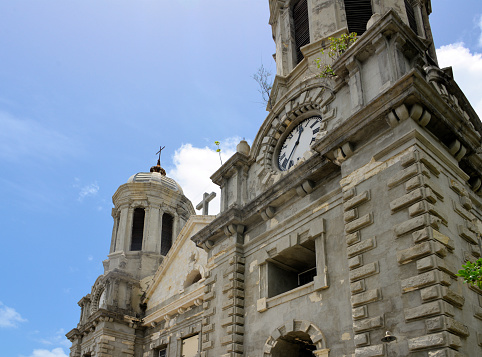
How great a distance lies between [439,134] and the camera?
11297 millimetres

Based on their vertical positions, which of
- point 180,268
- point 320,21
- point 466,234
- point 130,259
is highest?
point 320,21

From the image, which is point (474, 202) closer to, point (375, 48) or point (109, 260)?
point (375, 48)

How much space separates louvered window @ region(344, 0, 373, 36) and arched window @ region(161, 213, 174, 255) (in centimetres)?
1667

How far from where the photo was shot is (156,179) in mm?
29906

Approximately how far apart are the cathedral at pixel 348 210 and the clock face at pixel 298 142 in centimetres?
5

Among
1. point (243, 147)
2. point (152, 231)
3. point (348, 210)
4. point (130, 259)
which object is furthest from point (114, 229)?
point (348, 210)

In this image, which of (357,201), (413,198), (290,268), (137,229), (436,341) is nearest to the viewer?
(436,341)

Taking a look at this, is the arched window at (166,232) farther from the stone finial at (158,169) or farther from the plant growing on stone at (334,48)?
the plant growing on stone at (334,48)

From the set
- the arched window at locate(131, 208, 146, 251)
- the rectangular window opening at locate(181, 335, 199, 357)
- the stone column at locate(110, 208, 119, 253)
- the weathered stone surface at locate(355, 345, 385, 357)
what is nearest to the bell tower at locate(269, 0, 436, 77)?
the weathered stone surface at locate(355, 345, 385, 357)

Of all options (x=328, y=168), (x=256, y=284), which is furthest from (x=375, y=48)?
(x=256, y=284)

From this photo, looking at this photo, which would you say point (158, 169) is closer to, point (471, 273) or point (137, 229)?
point (137, 229)

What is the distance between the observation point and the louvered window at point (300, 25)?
1819 cm

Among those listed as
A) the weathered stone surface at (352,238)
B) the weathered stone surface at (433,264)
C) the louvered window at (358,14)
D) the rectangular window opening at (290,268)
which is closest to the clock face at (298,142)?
the rectangular window opening at (290,268)

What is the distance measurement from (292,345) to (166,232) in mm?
17677
